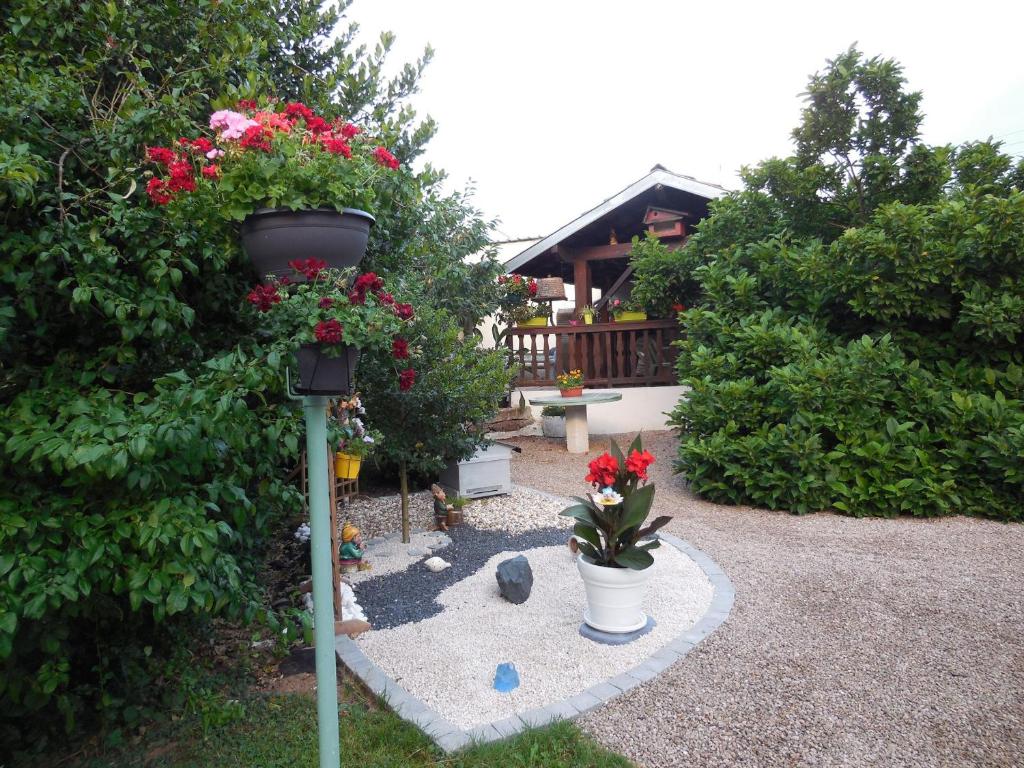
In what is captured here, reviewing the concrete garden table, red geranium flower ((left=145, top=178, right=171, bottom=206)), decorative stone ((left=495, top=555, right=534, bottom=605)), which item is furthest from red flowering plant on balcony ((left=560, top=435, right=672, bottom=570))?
the concrete garden table

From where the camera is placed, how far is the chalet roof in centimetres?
852

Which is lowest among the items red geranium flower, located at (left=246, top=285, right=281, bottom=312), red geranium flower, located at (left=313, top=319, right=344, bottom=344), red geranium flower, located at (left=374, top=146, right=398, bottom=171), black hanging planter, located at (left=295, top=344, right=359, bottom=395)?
black hanging planter, located at (left=295, top=344, right=359, bottom=395)

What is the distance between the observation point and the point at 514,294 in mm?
9367

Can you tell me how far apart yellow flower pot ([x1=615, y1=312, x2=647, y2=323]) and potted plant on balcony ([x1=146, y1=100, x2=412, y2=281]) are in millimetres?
7651

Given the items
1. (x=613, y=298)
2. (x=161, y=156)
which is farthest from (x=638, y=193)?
(x=161, y=156)

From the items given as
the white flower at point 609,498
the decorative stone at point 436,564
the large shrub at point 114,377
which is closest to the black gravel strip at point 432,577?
the decorative stone at point 436,564

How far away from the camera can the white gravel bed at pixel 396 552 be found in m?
4.24

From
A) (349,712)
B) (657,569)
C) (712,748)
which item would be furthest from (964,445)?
(349,712)

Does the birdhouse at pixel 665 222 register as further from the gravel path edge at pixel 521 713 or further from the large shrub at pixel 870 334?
the gravel path edge at pixel 521 713

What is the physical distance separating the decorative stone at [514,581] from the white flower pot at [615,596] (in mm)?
577

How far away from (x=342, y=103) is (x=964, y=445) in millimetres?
5376

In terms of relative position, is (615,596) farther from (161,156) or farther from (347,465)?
(161,156)

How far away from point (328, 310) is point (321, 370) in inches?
6.5

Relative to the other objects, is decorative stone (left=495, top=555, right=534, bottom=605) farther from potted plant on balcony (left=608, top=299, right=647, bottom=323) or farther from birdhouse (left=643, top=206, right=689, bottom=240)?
birdhouse (left=643, top=206, right=689, bottom=240)
